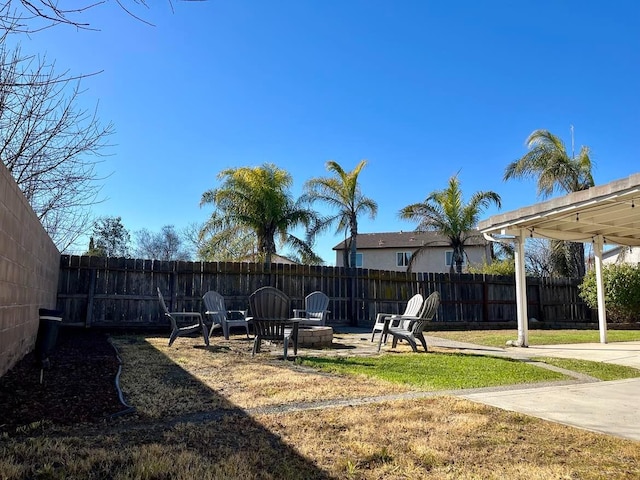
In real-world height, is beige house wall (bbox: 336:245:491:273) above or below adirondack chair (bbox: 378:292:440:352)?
above

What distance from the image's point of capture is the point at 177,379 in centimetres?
495

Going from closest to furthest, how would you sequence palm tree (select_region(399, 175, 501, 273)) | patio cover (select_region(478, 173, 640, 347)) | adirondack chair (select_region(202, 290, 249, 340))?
patio cover (select_region(478, 173, 640, 347)) → adirondack chair (select_region(202, 290, 249, 340)) → palm tree (select_region(399, 175, 501, 273))

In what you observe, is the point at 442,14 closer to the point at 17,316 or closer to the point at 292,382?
the point at 292,382

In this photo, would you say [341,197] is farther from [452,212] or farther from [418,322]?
[418,322]

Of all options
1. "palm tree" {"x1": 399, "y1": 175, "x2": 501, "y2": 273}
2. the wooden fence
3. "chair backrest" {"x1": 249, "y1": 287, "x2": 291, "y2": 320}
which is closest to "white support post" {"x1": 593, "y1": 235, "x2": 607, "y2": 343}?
the wooden fence

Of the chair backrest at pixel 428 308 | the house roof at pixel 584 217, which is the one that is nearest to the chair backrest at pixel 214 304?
the chair backrest at pixel 428 308

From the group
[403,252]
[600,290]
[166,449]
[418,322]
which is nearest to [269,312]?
[418,322]

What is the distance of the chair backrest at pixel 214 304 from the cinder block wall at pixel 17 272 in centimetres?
290

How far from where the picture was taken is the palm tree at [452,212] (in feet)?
68.6

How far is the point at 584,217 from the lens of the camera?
9430 mm

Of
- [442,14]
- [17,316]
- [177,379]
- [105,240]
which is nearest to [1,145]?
[17,316]

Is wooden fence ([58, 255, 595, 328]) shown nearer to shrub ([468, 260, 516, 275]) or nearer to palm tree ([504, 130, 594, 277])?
palm tree ([504, 130, 594, 277])

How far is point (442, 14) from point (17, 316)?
8.13m

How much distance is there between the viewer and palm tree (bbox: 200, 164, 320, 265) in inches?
703
